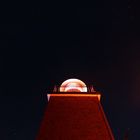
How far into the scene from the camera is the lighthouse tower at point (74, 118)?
1627 cm

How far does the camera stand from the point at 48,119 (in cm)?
1778

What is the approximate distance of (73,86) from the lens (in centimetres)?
2333

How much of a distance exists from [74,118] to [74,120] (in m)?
0.20

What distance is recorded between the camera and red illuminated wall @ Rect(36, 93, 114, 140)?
16.2 m

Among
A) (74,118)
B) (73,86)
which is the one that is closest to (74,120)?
(74,118)

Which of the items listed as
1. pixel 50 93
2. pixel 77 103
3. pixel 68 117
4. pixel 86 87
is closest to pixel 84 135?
pixel 68 117

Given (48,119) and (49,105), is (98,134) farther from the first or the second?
(49,105)

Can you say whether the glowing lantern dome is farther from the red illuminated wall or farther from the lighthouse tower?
the red illuminated wall

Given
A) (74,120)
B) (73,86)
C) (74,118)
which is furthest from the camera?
(73,86)

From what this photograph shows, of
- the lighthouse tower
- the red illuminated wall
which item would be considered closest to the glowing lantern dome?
the lighthouse tower

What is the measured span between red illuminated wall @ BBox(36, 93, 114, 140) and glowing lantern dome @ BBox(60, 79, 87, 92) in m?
2.46

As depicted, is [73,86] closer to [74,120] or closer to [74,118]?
[74,118]

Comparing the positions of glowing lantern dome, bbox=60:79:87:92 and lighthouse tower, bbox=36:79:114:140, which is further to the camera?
glowing lantern dome, bbox=60:79:87:92

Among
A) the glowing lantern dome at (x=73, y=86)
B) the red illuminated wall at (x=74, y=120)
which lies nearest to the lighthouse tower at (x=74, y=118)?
the red illuminated wall at (x=74, y=120)
